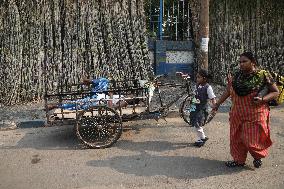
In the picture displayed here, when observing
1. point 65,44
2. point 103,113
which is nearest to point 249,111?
point 103,113

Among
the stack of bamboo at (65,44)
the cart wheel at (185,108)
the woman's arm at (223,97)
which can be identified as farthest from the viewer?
the stack of bamboo at (65,44)

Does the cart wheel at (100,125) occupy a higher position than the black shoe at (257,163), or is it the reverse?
the cart wheel at (100,125)

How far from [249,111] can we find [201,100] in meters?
1.14

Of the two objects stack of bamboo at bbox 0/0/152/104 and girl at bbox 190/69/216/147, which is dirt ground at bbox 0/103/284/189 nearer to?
girl at bbox 190/69/216/147

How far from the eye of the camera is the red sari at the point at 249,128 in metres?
5.15

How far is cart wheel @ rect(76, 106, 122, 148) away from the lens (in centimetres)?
616

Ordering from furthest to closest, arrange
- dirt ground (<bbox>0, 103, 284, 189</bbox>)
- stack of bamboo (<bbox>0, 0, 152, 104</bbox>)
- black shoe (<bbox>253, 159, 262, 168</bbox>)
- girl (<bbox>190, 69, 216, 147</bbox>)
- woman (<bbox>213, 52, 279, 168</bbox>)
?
stack of bamboo (<bbox>0, 0, 152, 104</bbox>) < girl (<bbox>190, 69, 216, 147</bbox>) < black shoe (<bbox>253, 159, 262, 168</bbox>) < woman (<bbox>213, 52, 279, 168</bbox>) < dirt ground (<bbox>0, 103, 284, 189</bbox>)

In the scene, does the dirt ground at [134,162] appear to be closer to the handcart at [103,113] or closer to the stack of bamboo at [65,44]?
the handcart at [103,113]

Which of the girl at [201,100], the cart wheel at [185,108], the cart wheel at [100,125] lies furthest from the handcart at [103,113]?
the cart wheel at [185,108]

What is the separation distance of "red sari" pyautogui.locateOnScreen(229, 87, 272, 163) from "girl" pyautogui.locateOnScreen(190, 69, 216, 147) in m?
0.84

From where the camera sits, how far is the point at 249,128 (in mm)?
5191

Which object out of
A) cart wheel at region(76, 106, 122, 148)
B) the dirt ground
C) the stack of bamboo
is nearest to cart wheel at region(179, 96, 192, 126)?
the dirt ground

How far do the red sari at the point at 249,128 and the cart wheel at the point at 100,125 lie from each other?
191 centimetres

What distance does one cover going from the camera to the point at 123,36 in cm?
1000
